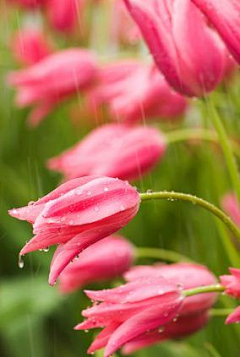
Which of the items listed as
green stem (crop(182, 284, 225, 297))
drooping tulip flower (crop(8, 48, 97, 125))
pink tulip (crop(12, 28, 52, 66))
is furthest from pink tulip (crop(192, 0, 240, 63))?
pink tulip (crop(12, 28, 52, 66))

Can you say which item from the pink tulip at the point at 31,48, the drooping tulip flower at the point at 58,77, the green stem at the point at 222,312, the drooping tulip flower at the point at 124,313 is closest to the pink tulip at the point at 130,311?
the drooping tulip flower at the point at 124,313

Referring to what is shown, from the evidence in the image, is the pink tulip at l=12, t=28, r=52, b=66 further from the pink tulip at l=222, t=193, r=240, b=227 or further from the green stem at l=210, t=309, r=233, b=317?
the green stem at l=210, t=309, r=233, b=317

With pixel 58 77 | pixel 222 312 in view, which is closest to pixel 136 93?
pixel 58 77

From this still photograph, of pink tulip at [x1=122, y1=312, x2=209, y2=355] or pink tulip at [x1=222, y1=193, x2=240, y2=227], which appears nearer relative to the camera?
pink tulip at [x1=122, y1=312, x2=209, y2=355]

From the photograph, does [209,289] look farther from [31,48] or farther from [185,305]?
[31,48]

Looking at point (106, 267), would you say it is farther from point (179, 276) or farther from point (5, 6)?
point (5, 6)
